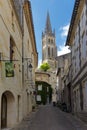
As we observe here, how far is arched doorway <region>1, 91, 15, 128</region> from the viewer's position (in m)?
20.4

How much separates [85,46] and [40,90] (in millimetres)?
69384

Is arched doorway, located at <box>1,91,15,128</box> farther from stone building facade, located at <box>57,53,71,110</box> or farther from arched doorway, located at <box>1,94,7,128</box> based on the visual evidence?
stone building facade, located at <box>57,53,71,110</box>

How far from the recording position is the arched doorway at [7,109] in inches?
802

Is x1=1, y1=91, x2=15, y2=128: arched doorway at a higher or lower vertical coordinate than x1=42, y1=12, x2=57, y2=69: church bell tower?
lower

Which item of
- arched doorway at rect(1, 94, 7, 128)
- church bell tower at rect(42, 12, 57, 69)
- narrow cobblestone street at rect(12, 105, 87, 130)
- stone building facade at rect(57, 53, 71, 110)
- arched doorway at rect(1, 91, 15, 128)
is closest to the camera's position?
narrow cobblestone street at rect(12, 105, 87, 130)

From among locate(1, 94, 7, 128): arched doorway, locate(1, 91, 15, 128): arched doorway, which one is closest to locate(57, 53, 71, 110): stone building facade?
locate(1, 91, 15, 128): arched doorway

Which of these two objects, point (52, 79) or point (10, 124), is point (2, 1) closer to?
point (10, 124)

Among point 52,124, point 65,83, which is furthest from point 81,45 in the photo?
point 65,83

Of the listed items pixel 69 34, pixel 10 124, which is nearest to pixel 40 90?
pixel 69 34

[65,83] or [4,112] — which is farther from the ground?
[65,83]

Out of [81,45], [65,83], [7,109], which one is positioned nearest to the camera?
[7,109]

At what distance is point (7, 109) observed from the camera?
20.8 meters

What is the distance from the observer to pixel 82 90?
26859mm

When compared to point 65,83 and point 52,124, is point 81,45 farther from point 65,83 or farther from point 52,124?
point 65,83
